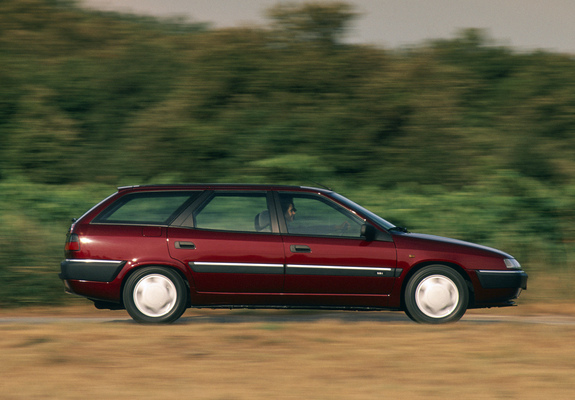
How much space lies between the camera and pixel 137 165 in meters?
19.5

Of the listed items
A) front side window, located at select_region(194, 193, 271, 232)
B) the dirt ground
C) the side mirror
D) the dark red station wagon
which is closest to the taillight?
the dark red station wagon

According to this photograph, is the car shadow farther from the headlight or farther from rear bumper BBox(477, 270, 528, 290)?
the headlight

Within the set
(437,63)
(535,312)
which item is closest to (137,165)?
(437,63)

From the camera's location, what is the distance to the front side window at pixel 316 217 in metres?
8.34

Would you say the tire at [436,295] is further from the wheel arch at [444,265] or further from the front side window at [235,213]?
A: the front side window at [235,213]

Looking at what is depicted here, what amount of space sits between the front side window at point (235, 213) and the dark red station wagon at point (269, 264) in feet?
0.04

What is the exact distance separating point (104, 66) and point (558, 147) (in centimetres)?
1204

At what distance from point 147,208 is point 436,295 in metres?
3.20

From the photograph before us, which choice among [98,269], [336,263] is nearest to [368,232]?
[336,263]

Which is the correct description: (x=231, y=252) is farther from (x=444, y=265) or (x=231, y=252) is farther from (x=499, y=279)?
(x=499, y=279)

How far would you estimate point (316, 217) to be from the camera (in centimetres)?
848

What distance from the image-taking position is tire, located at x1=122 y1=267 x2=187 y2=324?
27.3 feet

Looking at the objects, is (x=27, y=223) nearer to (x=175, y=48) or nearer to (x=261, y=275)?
(x=261, y=275)

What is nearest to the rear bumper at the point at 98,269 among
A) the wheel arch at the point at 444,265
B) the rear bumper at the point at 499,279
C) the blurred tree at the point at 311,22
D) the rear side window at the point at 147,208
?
the rear side window at the point at 147,208
